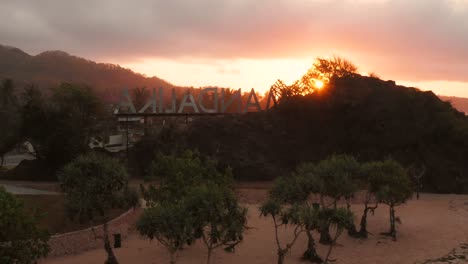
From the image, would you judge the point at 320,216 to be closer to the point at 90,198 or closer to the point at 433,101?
the point at 90,198

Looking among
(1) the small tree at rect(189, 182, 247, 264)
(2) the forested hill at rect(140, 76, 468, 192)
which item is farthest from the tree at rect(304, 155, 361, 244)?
(2) the forested hill at rect(140, 76, 468, 192)

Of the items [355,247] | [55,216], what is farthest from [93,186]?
[355,247]

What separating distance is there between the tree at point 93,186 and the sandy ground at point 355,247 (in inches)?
171

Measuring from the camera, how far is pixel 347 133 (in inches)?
2598

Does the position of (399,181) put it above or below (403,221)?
above

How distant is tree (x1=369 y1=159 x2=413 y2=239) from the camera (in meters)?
34.8

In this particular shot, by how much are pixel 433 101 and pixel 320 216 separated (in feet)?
141

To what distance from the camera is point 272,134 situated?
69500 millimetres

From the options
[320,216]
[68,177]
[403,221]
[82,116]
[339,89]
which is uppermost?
[339,89]

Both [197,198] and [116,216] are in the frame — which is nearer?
[197,198]

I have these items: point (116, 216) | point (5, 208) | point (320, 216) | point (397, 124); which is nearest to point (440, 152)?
point (397, 124)

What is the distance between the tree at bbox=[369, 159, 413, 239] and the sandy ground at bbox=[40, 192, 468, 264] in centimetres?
259

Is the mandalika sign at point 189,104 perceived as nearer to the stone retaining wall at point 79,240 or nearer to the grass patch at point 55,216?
the grass patch at point 55,216

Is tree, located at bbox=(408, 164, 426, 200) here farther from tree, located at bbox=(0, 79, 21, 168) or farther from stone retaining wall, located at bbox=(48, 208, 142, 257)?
tree, located at bbox=(0, 79, 21, 168)
